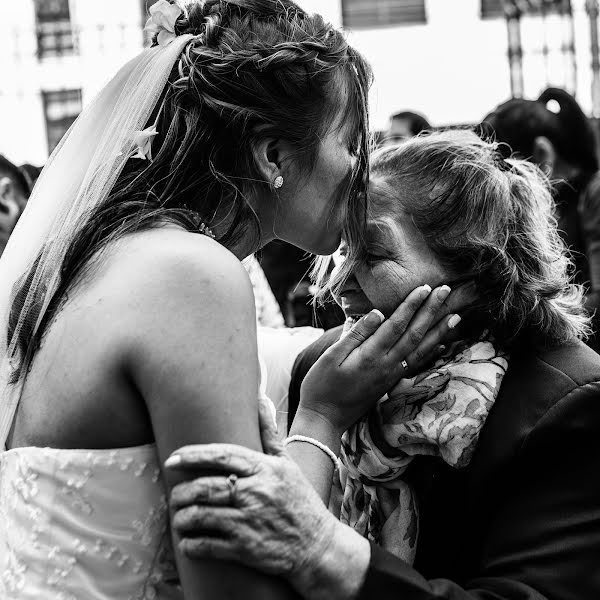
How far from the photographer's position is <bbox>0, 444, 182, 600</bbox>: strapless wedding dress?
1604 millimetres

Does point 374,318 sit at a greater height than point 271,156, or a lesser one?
lesser

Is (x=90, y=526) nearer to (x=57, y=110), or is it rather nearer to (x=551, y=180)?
(x=551, y=180)

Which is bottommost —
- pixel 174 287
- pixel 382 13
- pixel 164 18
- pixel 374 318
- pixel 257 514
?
pixel 257 514

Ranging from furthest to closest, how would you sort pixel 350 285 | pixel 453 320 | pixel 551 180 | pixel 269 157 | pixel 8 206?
1. pixel 8 206
2. pixel 551 180
3. pixel 350 285
4. pixel 453 320
5. pixel 269 157

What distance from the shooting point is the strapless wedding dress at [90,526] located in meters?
1.60

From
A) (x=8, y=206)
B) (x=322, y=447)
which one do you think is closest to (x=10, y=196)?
(x=8, y=206)

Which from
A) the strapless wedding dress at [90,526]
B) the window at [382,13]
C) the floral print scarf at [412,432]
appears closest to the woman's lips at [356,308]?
the floral print scarf at [412,432]

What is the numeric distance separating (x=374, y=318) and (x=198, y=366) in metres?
0.81

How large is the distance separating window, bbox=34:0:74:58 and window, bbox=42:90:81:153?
1.84ft

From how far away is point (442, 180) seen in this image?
236 centimetres

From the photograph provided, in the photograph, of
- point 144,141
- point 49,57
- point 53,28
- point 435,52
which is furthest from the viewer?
point 53,28

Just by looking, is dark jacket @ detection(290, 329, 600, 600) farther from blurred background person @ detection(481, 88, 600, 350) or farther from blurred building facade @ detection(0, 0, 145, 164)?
blurred building facade @ detection(0, 0, 145, 164)

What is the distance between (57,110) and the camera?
523 inches

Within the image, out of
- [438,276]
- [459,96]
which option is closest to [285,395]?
[438,276]
